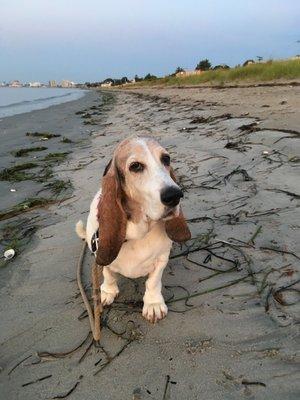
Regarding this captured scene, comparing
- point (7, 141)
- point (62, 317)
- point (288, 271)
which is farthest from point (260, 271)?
point (7, 141)

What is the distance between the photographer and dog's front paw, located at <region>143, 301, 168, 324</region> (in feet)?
9.27

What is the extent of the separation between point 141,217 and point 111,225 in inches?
7.4

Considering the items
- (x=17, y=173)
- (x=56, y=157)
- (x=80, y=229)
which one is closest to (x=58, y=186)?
(x=17, y=173)

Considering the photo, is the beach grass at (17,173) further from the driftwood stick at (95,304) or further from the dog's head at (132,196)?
the dog's head at (132,196)

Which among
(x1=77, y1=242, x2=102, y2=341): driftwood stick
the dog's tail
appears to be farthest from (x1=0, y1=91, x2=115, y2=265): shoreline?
(x1=77, y1=242, x2=102, y2=341): driftwood stick

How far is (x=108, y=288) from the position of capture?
3.15 m

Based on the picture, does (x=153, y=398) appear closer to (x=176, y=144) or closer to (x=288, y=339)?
(x=288, y=339)

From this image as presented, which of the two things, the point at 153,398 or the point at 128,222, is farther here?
the point at 128,222

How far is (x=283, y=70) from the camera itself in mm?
17578

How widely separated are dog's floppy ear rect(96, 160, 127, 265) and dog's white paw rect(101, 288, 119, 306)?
52 cm

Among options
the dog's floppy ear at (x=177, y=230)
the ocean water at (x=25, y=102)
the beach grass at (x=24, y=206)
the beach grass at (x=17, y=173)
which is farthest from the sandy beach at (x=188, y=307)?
the ocean water at (x=25, y=102)

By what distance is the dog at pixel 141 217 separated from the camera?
2.49 meters

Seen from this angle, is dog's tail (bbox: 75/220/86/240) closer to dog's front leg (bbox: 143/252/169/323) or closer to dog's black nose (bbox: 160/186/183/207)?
dog's front leg (bbox: 143/252/169/323)

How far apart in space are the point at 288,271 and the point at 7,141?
393 inches
